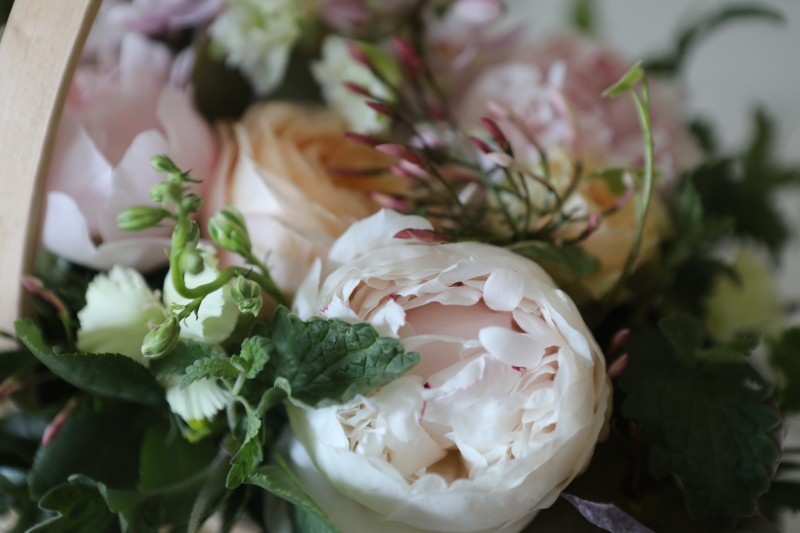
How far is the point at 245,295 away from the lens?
0.29 m

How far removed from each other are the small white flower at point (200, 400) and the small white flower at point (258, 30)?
1.03ft

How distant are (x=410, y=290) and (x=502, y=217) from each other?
0.58 ft

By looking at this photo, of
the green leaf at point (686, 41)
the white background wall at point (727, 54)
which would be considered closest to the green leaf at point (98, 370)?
the green leaf at point (686, 41)

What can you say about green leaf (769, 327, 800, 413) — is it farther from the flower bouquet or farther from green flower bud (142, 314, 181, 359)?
green flower bud (142, 314, 181, 359)

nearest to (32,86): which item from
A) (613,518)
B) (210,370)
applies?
(210,370)

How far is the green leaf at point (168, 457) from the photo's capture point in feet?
1.18

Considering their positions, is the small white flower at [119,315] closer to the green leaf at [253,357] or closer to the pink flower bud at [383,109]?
the green leaf at [253,357]

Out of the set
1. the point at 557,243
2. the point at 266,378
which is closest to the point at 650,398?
the point at 557,243

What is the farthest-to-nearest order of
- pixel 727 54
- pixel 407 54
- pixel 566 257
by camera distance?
pixel 727 54, pixel 407 54, pixel 566 257

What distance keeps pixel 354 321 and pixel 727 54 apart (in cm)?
106

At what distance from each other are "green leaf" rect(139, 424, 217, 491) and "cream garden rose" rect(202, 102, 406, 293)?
12 cm

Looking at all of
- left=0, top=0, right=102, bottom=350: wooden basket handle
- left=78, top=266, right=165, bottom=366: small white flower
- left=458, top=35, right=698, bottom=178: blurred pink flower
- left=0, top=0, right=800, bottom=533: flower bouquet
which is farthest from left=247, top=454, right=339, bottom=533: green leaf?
left=458, top=35, right=698, bottom=178: blurred pink flower

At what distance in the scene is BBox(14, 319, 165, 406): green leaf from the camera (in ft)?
1.02

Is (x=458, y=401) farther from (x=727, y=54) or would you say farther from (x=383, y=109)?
(x=727, y=54)
